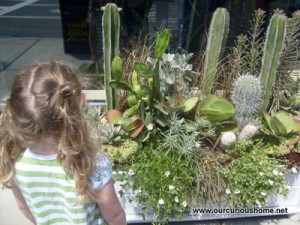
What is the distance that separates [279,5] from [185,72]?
6.44ft

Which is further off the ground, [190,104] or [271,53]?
[271,53]

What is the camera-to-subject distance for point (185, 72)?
278 centimetres

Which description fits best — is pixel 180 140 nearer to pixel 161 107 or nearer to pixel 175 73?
pixel 161 107

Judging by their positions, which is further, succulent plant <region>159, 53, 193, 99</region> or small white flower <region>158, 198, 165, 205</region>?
succulent plant <region>159, 53, 193, 99</region>

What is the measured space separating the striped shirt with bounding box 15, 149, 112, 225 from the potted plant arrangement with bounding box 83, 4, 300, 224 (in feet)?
2.99

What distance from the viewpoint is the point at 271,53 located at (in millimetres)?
2814

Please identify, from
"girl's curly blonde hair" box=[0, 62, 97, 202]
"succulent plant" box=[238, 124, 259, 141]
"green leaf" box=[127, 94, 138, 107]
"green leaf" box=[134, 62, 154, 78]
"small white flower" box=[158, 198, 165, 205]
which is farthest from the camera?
"green leaf" box=[127, 94, 138, 107]

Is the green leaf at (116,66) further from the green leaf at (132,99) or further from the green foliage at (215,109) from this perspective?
the green foliage at (215,109)

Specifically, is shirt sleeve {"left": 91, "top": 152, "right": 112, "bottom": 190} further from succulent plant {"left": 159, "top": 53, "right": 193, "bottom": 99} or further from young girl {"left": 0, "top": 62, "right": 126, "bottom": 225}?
succulent plant {"left": 159, "top": 53, "right": 193, "bottom": 99}

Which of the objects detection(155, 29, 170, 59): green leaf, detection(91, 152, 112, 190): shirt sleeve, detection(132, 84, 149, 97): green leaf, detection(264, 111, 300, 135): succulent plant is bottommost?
detection(264, 111, 300, 135): succulent plant

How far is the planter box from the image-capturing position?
101 inches

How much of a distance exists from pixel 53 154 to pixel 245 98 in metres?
1.83

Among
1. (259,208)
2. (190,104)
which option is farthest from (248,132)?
(259,208)

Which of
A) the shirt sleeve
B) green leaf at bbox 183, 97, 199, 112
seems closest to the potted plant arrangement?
green leaf at bbox 183, 97, 199, 112
